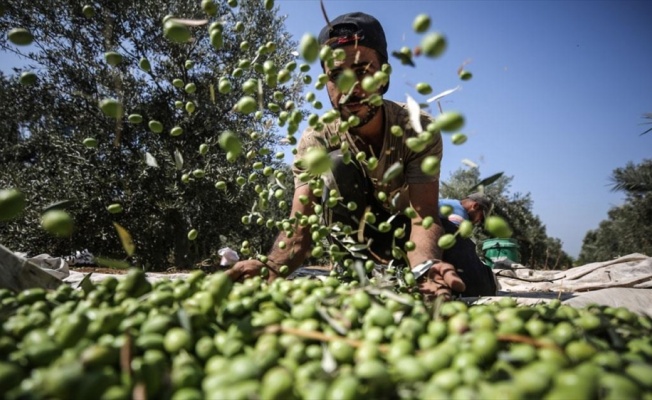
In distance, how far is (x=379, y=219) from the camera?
3773mm

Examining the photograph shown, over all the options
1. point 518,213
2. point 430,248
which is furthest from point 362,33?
point 518,213

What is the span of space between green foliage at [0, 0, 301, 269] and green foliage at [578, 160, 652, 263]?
17721 millimetres

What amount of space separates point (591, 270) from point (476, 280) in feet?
10.8

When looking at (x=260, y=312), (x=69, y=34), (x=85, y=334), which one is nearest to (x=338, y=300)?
(x=260, y=312)

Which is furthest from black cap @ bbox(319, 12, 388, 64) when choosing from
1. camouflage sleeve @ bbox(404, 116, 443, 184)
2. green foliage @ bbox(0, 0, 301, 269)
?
green foliage @ bbox(0, 0, 301, 269)

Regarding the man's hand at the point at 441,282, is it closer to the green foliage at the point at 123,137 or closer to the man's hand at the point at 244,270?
the man's hand at the point at 244,270

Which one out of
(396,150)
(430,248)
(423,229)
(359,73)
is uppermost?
(359,73)

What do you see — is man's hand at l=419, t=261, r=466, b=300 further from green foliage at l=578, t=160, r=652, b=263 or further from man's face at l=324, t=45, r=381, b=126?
green foliage at l=578, t=160, r=652, b=263

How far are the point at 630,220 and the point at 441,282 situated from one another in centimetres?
3021

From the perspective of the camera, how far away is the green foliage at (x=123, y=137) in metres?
10.5

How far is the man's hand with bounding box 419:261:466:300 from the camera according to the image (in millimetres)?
1939

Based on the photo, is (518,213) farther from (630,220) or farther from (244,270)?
(244,270)

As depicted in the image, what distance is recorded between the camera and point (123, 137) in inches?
459

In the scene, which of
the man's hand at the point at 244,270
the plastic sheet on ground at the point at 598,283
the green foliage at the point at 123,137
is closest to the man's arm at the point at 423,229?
the man's hand at the point at 244,270
